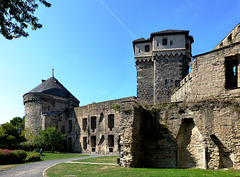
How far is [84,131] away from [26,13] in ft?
92.7

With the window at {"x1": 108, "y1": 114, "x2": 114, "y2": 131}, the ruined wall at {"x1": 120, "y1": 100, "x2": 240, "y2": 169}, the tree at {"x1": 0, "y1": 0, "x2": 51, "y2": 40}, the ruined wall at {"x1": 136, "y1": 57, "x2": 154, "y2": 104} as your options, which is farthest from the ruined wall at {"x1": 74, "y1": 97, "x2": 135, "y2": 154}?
the tree at {"x1": 0, "y1": 0, "x2": 51, "y2": 40}

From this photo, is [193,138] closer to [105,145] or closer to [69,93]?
[105,145]

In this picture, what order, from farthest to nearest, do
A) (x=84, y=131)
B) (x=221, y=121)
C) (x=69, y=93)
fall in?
(x=69, y=93) < (x=84, y=131) < (x=221, y=121)

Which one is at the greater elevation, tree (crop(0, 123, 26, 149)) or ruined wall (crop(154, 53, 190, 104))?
ruined wall (crop(154, 53, 190, 104))

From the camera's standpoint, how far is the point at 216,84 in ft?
58.5

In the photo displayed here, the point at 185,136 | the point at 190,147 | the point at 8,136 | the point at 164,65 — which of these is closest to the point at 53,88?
the point at 8,136

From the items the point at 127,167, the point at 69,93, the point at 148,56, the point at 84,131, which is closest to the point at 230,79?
the point at 127,167

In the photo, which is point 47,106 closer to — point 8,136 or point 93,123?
point 93,123

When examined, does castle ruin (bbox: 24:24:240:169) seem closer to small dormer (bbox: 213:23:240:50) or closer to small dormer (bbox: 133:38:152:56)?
small dormer (bbox: 213:23:240:50)

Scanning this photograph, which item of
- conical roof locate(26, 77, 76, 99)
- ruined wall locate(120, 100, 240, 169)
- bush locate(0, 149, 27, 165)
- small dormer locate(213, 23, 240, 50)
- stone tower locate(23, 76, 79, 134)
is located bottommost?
bush locate(0, 149, 27, 165)

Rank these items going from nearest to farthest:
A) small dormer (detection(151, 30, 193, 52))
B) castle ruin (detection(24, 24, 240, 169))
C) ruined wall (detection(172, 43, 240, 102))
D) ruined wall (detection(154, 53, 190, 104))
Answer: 1. castle ruin (detection(24, 24, 240, 169))
2. ruined wall (detection(172, 43, 240, 102))
3. ruined wall (detection(154, 53, 190, 104))
4. small dormer (detection(151, 30, 193, 52))

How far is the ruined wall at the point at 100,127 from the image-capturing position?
30.2 meters

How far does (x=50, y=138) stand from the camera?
34188 mm

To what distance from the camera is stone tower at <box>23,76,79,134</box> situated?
39.0 meters
